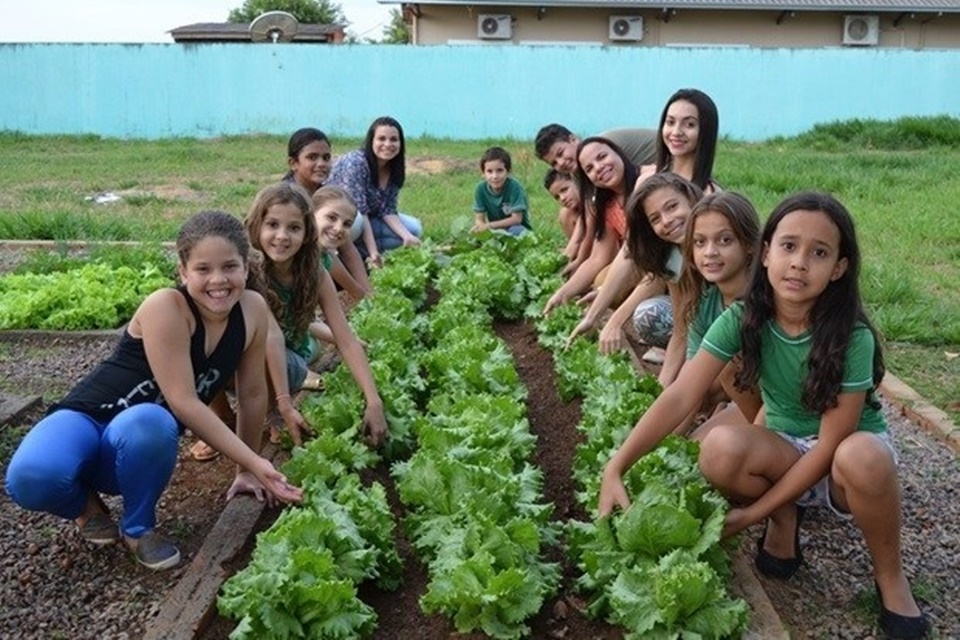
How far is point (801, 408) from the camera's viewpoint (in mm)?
3508

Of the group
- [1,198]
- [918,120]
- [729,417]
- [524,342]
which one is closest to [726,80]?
[918,120]

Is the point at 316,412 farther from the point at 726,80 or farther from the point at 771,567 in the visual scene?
the point at 726,80

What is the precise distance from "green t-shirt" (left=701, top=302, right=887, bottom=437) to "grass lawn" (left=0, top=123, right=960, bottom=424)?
248 cm

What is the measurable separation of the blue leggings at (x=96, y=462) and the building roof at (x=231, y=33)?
110 ft

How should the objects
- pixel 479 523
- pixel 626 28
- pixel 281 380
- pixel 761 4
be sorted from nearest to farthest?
pixel 479 523
pixel 281 380
pixel 761 4
pixel 626 28

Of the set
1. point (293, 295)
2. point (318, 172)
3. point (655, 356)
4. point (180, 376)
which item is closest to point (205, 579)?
point (180, 376)

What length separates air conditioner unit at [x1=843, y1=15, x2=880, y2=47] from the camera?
2625 cm

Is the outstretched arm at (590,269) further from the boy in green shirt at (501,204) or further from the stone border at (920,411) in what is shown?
the boy in green shirt at (501,204)

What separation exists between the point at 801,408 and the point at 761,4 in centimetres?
2365

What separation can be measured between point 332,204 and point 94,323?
6.81 feet

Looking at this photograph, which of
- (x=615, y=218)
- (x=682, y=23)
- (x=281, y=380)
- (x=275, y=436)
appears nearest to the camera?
(x=281, y=380)

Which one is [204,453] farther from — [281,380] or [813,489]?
[813,489]

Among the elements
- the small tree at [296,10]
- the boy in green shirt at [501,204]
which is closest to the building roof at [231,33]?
the small tree at [296,10]

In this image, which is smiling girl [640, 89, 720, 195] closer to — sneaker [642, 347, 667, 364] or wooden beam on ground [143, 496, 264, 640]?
sneaker [642, 347, 667, 364]
